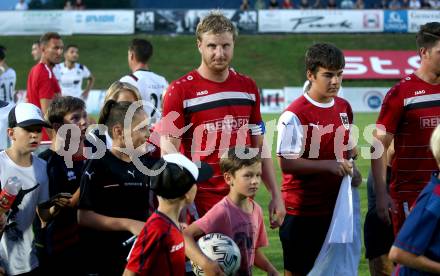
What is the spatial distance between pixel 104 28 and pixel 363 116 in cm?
1882

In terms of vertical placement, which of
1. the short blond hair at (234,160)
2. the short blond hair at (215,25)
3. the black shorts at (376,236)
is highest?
the short blond hair at (215,25)

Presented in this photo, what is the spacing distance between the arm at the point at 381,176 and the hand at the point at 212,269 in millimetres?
1730

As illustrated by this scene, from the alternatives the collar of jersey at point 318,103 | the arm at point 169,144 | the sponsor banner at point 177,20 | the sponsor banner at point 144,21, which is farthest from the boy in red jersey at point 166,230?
the sponsor banner at point 144,21

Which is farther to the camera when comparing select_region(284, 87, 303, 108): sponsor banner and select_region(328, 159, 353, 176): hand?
select_region(284, 87, 303, 108): sponsor banner

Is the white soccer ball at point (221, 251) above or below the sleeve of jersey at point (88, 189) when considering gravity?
below

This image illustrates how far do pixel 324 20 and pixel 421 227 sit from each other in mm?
39658

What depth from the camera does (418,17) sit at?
1690 inches

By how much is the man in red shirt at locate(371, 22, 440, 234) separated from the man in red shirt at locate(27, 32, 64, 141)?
6.35 meters

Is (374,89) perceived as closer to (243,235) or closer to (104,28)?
(104,28)

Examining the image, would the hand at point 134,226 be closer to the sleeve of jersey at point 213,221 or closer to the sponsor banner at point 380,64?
the sleeve of jersey at point 213,221

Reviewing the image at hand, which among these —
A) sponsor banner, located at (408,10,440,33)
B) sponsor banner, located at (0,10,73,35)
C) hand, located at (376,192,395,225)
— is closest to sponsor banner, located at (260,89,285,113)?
sponsor banner, located at (408,10,440,33)

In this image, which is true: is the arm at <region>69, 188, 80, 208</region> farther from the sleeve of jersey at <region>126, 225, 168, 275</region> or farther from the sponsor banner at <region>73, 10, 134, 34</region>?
the sponsor banner at <region>73, 10, 134, 34</region>

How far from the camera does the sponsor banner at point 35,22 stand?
141ft

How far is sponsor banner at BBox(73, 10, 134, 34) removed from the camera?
4325 cm
